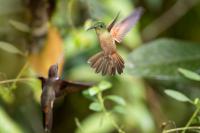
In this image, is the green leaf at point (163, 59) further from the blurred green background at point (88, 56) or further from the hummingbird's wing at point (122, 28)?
the hummingbird's wing at point (122, 28)

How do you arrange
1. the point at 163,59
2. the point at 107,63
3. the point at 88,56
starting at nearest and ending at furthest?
the point at 107,63 → the point at 163,59 → the point at 88,56

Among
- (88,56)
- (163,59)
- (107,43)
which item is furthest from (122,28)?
(88,56)

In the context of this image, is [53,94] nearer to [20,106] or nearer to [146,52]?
[146,52]

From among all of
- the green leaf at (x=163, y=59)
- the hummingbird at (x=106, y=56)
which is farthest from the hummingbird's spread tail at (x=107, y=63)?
the green leaf at (x=163, y=59)

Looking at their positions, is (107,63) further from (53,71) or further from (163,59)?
(163,59)

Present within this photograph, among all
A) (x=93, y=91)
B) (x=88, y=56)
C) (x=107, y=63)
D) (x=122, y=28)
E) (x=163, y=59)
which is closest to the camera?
(x=107, y=63)

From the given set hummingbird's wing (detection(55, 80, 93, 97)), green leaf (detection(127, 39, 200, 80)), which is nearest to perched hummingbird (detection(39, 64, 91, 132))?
hummingbird's wing (detection(55, 80, 93, 97))

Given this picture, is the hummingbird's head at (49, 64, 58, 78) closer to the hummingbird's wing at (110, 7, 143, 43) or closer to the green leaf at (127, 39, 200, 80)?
the hummingbird's wing at (110, 7, 143, 43)
